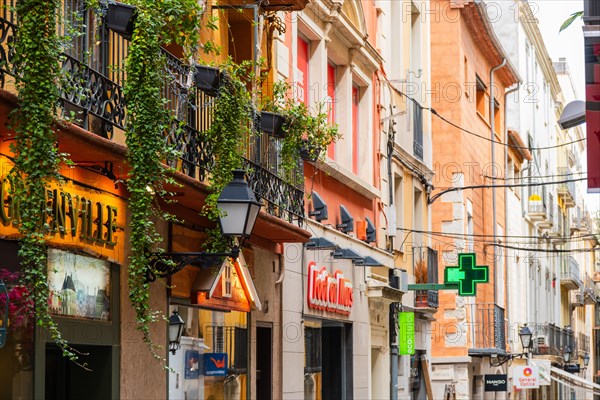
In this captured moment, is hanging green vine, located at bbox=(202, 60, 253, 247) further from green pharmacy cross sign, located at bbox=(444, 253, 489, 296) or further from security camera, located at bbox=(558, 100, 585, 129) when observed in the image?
green pharmacy cross sign, located at bbox=(444, 253, 489, 296)

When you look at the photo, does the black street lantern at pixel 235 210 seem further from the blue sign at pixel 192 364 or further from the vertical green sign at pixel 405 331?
the vertical green sign at pixel 405 331

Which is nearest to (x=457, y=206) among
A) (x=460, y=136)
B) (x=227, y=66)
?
(x=460, y=136)

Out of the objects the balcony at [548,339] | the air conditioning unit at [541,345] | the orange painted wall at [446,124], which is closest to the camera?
the orange painted wall at [446,124]

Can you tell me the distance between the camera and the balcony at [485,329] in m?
33.2

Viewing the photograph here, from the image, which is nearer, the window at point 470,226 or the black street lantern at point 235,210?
the black street lantern at point 235,210

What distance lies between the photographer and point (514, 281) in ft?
137

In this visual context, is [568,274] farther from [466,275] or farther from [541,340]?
[466,275]

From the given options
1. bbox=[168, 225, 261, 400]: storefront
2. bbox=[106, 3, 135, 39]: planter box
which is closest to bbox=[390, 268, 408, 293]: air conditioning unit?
bbox=[168, 225, 261, 400]: storefront

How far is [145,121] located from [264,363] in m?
6.72

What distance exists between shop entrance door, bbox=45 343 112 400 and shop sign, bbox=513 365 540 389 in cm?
2733

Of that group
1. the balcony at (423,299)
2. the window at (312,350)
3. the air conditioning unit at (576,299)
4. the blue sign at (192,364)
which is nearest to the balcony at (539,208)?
the air conditioning unit at (576,299)

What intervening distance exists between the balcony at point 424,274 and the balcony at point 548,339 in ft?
52.5

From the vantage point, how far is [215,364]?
14562mm

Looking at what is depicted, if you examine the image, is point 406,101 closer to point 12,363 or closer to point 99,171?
point 99,171
